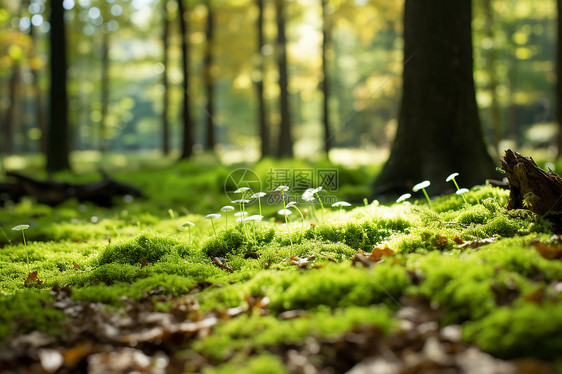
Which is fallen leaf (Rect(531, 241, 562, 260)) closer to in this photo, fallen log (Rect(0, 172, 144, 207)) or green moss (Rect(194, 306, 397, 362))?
green moss (Rect(194, 306, 397, 362))

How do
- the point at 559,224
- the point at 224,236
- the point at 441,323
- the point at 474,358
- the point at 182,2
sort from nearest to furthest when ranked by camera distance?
1. the point at 474,358
2. the point at 441,323
3. the point at 559,224
4. the point at 224,236
5. the point at 182,2

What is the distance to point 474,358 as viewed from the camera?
4.93 ft

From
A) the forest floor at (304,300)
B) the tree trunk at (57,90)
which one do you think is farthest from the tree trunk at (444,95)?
the tree trunk at (57,90)

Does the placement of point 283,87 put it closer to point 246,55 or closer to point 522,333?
point 246,55

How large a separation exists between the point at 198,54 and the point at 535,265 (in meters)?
19.8

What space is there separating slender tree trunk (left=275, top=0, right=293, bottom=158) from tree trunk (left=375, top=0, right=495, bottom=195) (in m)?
9.27

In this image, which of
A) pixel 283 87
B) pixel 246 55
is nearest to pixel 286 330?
pixel 283 87

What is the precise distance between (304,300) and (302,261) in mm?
794

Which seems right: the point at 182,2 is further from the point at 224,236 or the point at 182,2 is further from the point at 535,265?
the point at 535,265

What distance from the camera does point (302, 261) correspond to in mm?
2957

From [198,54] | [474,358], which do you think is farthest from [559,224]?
[198,54]

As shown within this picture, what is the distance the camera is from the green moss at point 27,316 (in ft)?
6.68

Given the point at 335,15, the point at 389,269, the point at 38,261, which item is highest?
the point at 335,15

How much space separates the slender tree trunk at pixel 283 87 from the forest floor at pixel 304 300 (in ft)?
36.7
